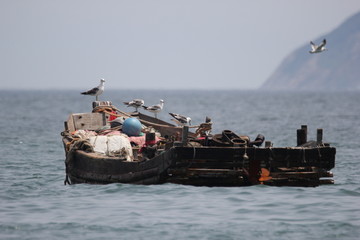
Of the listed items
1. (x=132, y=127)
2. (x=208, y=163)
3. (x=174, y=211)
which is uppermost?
(x=132, y=127)

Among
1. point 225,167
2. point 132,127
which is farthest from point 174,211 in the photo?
point 132,127

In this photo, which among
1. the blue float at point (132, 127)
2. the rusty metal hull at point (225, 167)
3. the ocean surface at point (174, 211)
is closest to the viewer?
the ocean surface at point (174, 211)

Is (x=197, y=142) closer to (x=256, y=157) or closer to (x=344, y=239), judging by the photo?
(x=256, y=157)

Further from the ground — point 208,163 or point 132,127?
point 132,127

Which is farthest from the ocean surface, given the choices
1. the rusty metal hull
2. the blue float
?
the blue float

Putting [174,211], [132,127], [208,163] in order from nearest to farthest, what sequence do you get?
1. [174,211]
2. [208,163]
3. [132,127]

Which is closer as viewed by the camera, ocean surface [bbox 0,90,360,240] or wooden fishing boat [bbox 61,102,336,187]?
ocean surface [bbox 0,90,360,240]

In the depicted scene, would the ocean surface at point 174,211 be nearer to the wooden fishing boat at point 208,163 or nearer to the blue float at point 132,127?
the wooden fishing boat at point 208,163

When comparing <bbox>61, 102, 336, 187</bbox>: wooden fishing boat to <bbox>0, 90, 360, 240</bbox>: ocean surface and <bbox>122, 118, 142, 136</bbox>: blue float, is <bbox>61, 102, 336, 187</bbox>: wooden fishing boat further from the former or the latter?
<bbox>122, 118, 142, 136</bbox>: blue float

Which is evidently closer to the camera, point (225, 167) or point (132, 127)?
point (225, 167)

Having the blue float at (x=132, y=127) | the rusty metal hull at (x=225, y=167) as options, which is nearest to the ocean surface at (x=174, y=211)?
the rusty metal hull at (x=225, y=167)

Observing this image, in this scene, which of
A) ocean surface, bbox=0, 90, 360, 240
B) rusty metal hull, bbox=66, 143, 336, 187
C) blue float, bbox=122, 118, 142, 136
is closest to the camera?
ocean surface, bbox=0, 90, 360, 240

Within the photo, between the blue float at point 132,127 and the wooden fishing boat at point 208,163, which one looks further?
the blue float at point 132,127

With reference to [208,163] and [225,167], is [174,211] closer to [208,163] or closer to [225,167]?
[208,163]
